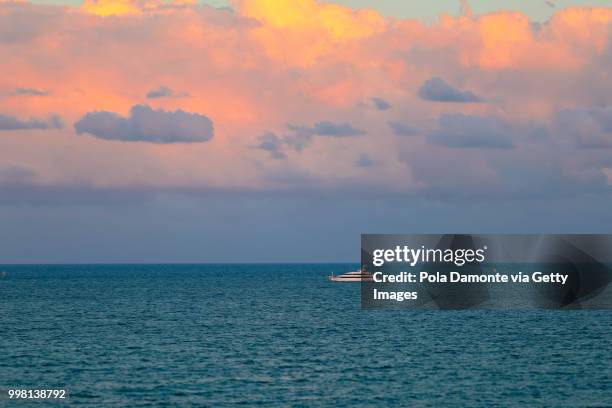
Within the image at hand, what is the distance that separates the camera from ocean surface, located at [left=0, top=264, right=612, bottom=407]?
7059 centimetres

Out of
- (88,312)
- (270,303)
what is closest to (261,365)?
(88,312)

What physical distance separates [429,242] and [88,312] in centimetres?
8558

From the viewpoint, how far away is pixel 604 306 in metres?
178

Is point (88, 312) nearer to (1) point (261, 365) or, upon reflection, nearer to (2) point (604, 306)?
(1) point (261, 365)

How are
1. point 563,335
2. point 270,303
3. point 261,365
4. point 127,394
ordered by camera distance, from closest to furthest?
point 127,394
point 261,365
point 563,335
point 270,303

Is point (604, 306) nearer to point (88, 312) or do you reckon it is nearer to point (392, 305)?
point (392, 305)

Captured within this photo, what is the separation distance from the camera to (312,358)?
89.6m

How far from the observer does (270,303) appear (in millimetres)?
177250

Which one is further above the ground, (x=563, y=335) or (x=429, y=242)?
(x=429, y=242)

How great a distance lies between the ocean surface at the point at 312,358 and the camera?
232ft

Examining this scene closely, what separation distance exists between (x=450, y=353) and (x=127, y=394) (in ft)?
129

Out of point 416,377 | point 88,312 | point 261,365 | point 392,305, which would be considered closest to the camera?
point 416,377

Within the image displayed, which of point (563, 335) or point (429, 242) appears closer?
point (429, 242)

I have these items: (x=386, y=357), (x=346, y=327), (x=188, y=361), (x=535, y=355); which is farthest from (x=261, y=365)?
(x=346, y=327)
